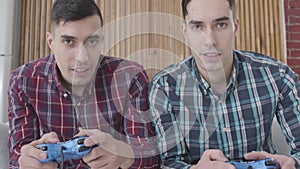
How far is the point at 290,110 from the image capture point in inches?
40.8

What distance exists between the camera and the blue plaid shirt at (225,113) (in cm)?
101

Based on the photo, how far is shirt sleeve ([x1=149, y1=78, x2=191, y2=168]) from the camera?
988mm

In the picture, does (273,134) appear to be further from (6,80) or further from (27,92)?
(6,80)

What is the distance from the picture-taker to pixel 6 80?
2.03 metres

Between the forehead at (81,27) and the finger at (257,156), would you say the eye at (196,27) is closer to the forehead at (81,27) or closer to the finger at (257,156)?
the forehead at (81,27)

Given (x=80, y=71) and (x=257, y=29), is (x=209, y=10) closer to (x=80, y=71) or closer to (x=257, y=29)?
(x=80, y=71)

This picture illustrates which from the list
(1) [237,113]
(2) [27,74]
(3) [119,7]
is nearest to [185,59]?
(1) [237,113]

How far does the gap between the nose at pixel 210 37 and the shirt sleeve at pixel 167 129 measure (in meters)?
0.18

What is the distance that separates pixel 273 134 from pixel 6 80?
1528 mm

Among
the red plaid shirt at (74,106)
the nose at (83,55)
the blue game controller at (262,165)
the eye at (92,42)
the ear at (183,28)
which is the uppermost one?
the ear at (183,28)

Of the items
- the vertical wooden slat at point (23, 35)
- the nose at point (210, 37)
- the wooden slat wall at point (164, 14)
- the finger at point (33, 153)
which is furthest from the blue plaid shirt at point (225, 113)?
the vertical wooden slat at point (23, 35)

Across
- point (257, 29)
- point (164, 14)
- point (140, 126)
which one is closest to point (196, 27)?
point (140, 126)

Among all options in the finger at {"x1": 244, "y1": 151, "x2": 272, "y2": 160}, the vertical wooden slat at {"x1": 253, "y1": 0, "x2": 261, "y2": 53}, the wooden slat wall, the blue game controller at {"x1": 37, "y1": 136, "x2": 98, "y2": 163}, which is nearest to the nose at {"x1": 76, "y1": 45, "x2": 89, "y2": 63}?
the blue game controller at {"x1": 37, "y1": 136, "x2": 98, "y2": 163}

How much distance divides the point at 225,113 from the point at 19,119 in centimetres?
61
